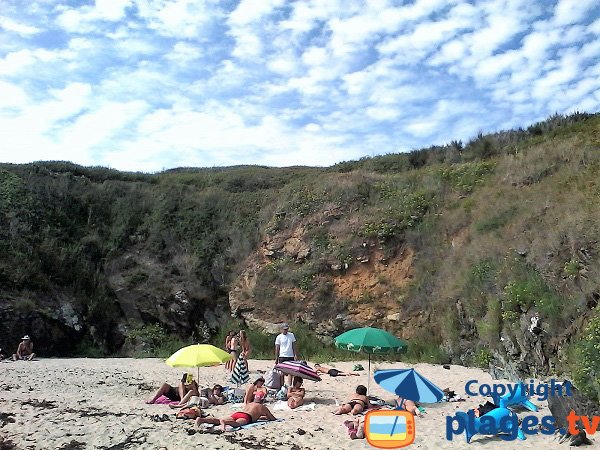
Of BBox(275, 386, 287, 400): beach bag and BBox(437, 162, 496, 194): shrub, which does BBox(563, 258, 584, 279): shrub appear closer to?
BBox(275, 386, 287, 400): beach bag

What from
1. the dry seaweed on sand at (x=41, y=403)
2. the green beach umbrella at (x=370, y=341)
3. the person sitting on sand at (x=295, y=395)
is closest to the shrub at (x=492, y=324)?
the green beach umbrella at (x=370, y=341)

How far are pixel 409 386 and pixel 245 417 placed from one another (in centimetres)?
278

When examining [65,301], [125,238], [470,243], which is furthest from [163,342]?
[470,243]

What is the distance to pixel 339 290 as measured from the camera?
2012cm

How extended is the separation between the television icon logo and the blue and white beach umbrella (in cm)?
108

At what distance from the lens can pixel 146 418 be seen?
9.45 m

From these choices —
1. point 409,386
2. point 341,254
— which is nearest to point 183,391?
point 409,386

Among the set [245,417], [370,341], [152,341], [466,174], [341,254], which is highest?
[466,174]

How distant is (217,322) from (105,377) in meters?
8.60

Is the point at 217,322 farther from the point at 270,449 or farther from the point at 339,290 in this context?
the point at 270,449

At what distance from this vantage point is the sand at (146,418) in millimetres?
7801

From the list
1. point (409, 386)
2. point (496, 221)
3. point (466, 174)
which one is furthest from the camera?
point (466, 174)

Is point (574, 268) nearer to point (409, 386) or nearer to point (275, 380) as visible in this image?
point (409, 386)

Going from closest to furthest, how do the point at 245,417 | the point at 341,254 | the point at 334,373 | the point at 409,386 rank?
the point at 409,386, the point at 245,417, the point at 334,373, the point at 341,254
